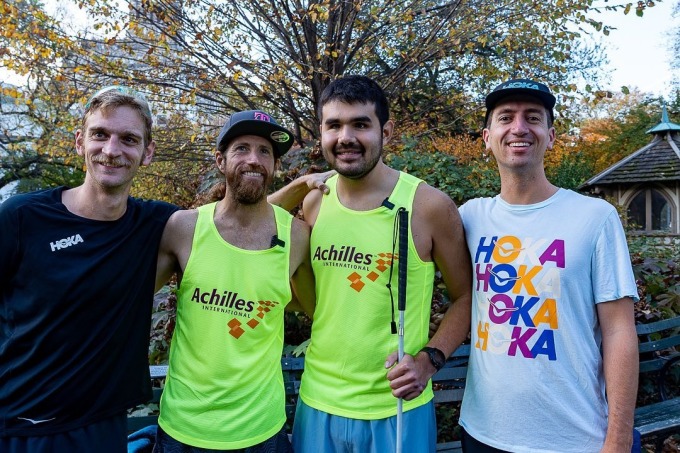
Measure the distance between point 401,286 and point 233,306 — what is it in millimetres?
771

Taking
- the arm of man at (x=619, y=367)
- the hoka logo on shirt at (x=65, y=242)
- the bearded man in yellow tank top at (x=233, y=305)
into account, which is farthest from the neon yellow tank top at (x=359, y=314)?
the hoka logo on shirt at (x=65, y=242)

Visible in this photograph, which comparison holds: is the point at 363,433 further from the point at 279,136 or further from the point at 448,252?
the point at 279,136

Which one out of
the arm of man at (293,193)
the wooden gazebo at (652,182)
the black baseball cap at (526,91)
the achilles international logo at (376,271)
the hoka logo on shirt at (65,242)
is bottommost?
the achilles international logo at (376,271)

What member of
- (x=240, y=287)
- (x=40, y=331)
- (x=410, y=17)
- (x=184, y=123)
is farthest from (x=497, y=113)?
(x=184, y=123)

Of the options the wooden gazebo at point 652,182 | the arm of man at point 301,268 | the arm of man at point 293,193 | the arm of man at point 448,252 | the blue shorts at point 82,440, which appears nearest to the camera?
the blue shorts at point 82,440

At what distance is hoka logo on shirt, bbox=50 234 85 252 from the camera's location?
88.0 inches

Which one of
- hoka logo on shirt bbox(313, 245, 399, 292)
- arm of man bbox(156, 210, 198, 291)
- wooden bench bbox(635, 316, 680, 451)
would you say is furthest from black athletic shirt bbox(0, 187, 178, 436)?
wooden bench bbox(635, 316, 680, 451)

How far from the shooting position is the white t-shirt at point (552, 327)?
2252 millimetres

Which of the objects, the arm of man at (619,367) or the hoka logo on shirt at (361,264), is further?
the hoka logo on shirt at (361,264)

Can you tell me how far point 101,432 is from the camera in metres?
2.26

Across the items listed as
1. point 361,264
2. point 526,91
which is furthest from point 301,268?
point 526,91

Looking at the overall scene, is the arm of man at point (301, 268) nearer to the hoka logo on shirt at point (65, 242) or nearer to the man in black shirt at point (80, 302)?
the man in black shirt at point (80, 302)

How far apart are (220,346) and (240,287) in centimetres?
28

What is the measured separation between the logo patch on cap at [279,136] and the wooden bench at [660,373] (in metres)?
3.15
